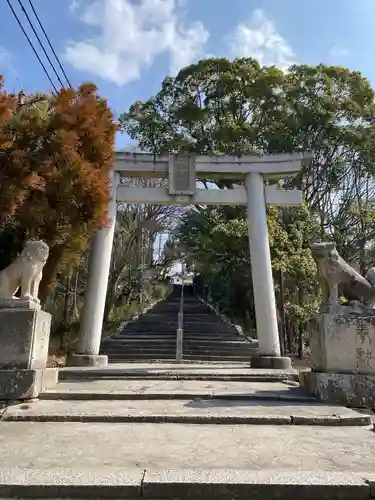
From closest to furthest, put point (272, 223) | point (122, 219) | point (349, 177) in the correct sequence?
point (272, 223), point (122, 219), point (349, 177)

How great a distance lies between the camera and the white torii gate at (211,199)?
9930 mm

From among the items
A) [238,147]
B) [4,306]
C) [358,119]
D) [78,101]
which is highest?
[358,119]

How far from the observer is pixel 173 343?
44.1 ft

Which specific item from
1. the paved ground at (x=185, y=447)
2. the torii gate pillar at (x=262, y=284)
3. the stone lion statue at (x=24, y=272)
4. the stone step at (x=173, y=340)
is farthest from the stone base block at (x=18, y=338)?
the stone step at (x=173, y=340)

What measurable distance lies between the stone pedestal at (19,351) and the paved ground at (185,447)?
99 centimetres

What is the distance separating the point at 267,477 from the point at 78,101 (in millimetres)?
6750

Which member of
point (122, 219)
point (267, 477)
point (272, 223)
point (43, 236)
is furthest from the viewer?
point (122, 219)

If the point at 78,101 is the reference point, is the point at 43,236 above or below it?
below

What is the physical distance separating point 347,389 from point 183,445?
3014 mm

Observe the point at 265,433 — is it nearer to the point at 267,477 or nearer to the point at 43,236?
the point at 267,477

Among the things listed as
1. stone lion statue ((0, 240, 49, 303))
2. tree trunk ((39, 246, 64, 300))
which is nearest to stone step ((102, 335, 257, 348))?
tree trunk ((39, 246, 64, 300))

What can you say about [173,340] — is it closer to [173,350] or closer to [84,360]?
[173,350]

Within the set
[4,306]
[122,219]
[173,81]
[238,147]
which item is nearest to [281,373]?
[4,306]

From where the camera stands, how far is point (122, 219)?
1884 centimetres
